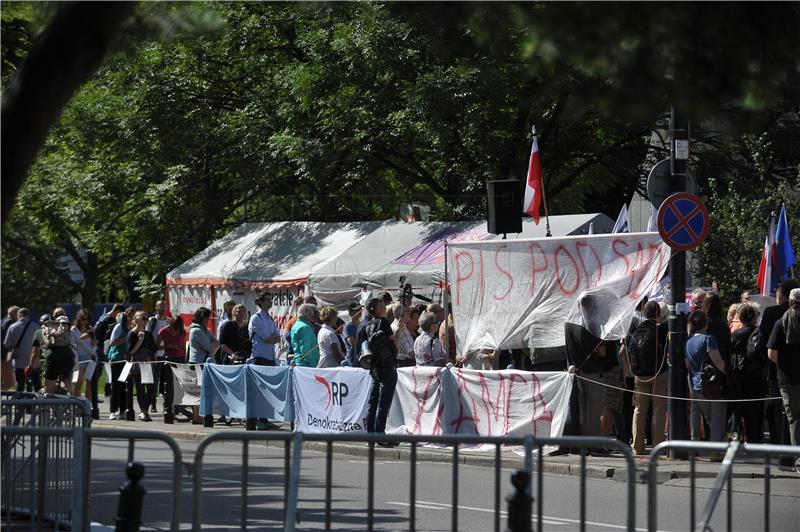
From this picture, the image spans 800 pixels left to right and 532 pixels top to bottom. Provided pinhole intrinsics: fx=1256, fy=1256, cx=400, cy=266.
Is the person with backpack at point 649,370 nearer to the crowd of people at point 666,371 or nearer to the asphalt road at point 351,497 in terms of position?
the crowd of people at point 666,371

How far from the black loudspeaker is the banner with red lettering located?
0.54m

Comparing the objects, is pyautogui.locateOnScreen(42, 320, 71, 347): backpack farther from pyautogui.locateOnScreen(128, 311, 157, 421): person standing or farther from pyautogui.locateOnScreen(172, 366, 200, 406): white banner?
pyautogui.locateOnScreen(172, 366, 200, 406): white banner

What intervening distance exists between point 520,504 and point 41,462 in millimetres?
3763

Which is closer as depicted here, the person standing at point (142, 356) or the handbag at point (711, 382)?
the handbag at point (711, 382)

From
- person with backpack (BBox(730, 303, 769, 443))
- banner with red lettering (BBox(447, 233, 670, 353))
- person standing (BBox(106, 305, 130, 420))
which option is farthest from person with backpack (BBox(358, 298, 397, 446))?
person standing (BBox(106, 305, 130, 420))

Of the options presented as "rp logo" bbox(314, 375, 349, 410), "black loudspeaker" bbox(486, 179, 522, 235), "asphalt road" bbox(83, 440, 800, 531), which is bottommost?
"asphalt road" bbox(83, 440, 800, 531)

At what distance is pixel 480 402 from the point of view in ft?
49.3

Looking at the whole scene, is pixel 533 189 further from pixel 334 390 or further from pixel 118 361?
pixel 118 361

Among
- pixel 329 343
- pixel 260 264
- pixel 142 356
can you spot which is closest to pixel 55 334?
pixel 142 356

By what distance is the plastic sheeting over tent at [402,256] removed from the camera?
21250mm

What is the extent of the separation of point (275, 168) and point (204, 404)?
10.7 m

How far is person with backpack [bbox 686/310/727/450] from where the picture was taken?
1396cm

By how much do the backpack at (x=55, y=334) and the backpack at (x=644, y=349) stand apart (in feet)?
31.9

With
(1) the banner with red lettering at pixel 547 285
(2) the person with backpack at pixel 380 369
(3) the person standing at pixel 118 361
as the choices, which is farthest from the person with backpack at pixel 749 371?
(3) the person standing at pixel 118 361
